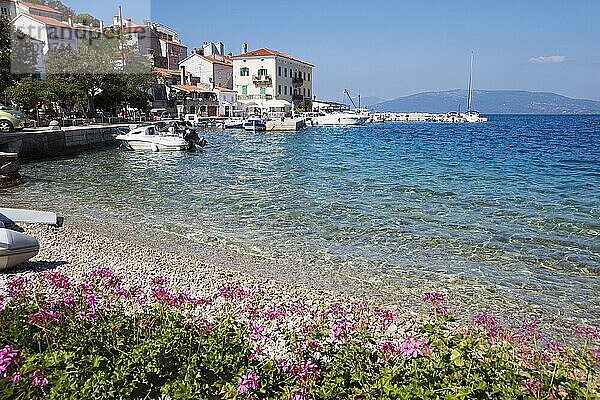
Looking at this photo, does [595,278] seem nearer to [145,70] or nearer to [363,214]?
[363,214]

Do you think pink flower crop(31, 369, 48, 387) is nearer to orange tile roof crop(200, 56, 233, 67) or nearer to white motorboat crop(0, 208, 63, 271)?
white motorboat crop(0, 208, 63, 271)

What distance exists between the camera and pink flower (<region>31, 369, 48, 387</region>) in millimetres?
3145

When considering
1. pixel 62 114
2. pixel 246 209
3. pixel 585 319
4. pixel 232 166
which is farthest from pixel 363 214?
pixel 62 114

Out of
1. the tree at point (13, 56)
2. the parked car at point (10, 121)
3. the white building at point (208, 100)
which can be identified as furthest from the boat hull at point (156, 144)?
the white building at point (208, 100)

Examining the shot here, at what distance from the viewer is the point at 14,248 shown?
277 inches

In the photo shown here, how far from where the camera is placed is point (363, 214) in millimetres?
14141

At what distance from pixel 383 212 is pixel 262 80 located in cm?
6997

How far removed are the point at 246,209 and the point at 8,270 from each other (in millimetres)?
7926

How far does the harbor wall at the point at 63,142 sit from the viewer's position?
26.4 metres

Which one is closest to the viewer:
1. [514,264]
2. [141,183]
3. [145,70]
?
[514,264]

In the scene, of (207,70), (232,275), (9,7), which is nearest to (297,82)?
(207,70)

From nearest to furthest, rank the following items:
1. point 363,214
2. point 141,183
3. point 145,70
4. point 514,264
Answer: point 514,264, point 363,214, point 141,183, point 145,70

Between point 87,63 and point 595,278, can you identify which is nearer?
point 595,278

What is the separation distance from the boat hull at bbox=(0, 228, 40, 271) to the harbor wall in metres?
20.3
